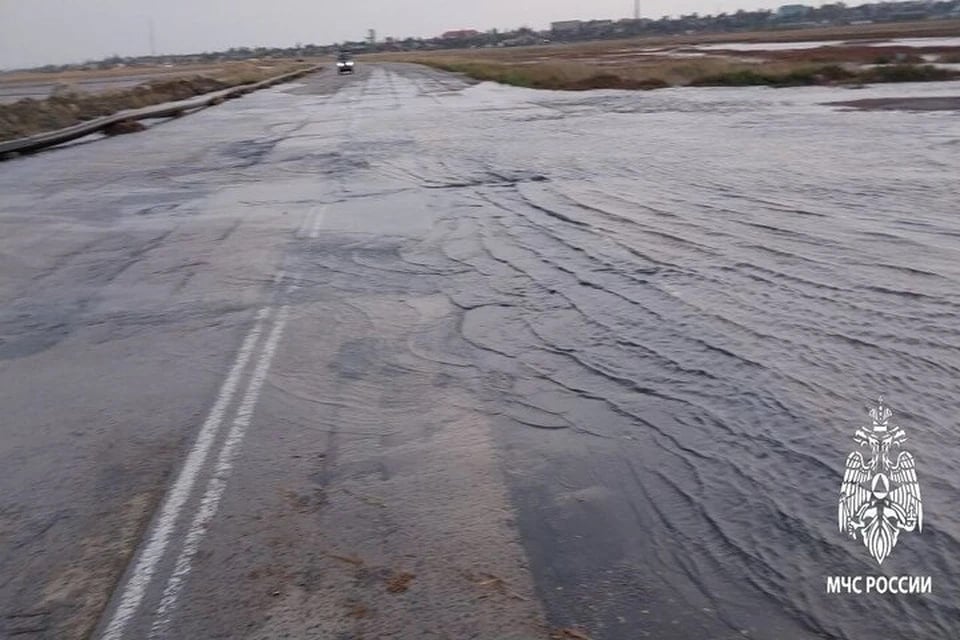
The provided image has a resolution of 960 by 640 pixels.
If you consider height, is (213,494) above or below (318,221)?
above

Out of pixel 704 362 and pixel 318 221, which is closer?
pixel 704 362

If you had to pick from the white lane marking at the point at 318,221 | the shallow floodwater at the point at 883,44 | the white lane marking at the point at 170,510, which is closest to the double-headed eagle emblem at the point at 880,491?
the white lane marking at the point at 170,510

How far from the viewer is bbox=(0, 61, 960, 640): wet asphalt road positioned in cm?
497

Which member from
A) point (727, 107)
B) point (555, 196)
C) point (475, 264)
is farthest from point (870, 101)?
point (475, 264)

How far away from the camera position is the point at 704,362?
8.33 meters

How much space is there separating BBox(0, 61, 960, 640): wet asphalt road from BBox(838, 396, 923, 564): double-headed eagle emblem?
9cm

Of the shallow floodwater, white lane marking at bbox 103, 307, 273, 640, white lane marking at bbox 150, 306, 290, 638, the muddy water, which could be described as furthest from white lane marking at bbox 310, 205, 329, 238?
the shallow floodwater

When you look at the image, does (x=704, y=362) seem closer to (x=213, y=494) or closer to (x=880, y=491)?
(x=880, y=491)

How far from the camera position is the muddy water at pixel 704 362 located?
4977mm

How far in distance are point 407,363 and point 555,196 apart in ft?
31.3

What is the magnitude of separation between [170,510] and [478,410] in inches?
91.3

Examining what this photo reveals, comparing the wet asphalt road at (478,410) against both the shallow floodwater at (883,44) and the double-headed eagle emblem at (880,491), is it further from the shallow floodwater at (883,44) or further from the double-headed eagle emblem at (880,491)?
the shallow floodwater at (883,44)

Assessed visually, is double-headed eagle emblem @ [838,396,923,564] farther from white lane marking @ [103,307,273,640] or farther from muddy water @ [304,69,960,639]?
white lane marking @ [103,307,273,640]

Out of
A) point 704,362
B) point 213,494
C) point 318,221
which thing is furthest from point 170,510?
point 318,221
